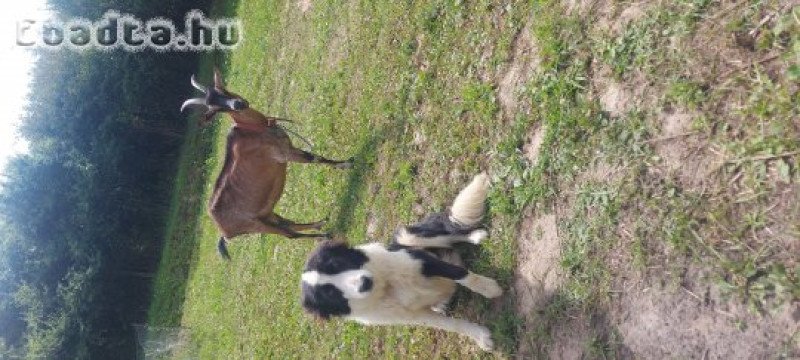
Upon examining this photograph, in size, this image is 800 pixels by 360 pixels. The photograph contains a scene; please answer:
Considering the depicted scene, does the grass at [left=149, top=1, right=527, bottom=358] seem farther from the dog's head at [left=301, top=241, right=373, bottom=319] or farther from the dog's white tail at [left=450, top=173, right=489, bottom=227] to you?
the dog's head at [left=301, top=241, right=373, bottom=319]

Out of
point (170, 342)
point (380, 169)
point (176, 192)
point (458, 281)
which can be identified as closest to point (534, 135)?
point (458, 281)

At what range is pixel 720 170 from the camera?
362cm

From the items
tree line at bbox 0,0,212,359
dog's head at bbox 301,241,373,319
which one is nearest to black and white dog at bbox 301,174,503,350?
dog's head at bbox 301,241,373,319

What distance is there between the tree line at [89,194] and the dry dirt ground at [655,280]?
554 inches

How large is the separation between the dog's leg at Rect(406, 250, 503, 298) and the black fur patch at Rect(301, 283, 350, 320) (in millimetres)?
706

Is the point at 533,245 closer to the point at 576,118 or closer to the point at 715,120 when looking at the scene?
the point at 576,118

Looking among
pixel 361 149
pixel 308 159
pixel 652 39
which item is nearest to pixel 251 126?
pixel 308 159

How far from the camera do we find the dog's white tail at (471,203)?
530cm

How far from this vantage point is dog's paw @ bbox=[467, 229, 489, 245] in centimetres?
543

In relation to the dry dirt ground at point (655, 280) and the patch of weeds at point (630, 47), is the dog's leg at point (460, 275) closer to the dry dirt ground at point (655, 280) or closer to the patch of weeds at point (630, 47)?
the dry dirt ground at point (655, 280)

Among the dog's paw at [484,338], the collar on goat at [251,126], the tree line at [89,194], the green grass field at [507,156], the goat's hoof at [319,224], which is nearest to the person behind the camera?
the green grass field at [507,156]

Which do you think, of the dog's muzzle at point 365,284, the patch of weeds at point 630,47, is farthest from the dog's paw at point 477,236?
the patch of weeds at point 630,47

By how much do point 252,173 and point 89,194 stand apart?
10033 millimetres

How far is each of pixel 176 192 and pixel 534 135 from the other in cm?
1424
